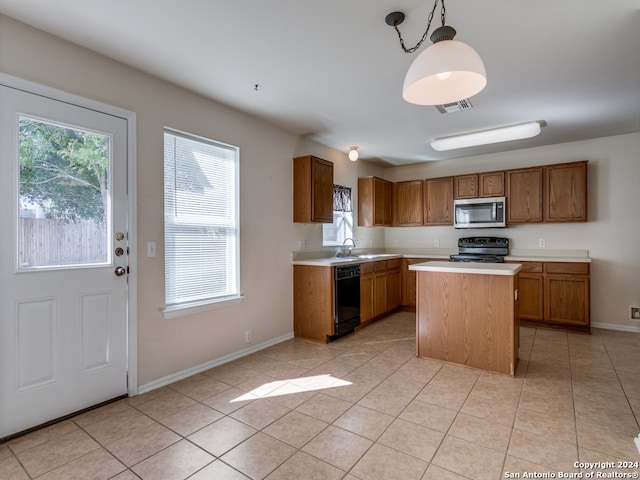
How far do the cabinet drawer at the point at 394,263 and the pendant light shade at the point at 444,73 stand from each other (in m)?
3.58

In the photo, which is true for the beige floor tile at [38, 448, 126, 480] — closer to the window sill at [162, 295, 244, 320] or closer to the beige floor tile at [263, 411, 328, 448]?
the beige floor tile at [263, 411, 328, 448]

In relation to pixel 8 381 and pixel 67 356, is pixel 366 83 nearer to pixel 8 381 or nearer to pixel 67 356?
pixel 67 356

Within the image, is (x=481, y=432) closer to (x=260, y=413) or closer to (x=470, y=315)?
(x=470, y=315)

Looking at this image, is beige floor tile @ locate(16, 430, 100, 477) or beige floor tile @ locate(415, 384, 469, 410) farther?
beige floor tile @ locate(415, 384, 469, 410)

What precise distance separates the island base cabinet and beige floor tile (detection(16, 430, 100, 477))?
2773 millimetres

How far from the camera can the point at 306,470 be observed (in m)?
1.71

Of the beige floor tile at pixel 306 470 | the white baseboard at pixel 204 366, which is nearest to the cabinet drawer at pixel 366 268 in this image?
the white baseboard at pixel 204 366

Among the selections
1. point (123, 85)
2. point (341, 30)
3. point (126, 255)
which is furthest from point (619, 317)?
point (123, 85)

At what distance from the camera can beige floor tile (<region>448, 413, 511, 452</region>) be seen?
1922mm

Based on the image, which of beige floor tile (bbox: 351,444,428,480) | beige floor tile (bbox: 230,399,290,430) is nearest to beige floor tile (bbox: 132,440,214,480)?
beige floor tile (bbox: 230,399,290,430)

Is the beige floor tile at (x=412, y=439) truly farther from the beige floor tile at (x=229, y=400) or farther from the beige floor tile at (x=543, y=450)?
the beige floor tile at (x=229, y=400)

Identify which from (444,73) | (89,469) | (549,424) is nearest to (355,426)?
(549,424)

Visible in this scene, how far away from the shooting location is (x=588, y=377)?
9.23ft

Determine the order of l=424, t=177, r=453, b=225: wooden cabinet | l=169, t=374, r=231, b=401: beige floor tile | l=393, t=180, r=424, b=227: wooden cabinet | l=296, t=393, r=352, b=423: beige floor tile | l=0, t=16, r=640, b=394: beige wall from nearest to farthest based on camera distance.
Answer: l=296, t=393, r=352, b=423: beige floor tile → l=0, t=16, r=640, b=394: beige wall → l=169, t=374, r=231, b=401: beige floor tile → l=424, t=177, r=453, b=225: wooden cabinet → l=393, t=180, r=424, b=227: wooden cabinet
